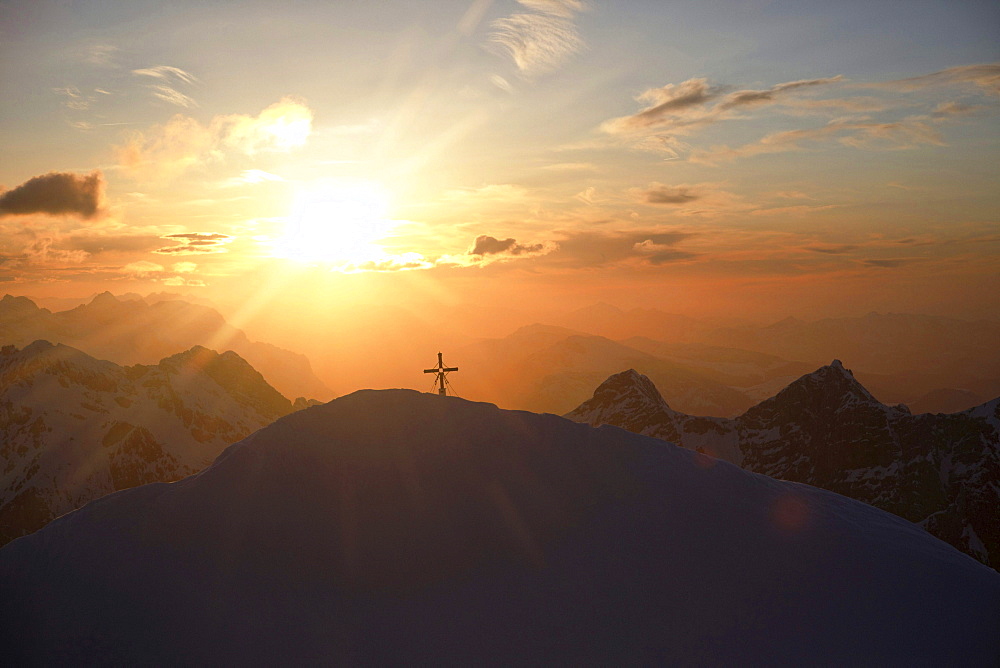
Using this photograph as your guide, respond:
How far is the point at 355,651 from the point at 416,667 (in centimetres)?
162

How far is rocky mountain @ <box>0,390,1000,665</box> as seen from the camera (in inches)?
600

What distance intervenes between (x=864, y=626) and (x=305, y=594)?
50.3 feet

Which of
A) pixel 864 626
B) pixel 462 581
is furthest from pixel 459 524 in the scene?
pixel 864 626

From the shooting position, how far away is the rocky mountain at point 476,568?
600 inches

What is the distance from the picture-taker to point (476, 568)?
16.9m

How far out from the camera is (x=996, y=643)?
51.1ft

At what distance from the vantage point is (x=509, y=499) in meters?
18.8

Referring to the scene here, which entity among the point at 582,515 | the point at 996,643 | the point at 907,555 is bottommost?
the point at 996,643

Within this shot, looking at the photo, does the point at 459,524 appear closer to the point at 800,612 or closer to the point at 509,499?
the point at 509,499

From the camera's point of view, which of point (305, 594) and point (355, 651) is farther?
point (305, 594)

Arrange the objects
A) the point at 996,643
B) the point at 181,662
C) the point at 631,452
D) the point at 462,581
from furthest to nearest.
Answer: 1. the point at 631,452
2. the point at 462,581
3. the point at 996,643
4. the point at 181,662

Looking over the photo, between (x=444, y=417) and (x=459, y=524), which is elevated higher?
(x=444, y=417)

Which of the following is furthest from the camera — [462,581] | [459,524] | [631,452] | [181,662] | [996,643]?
[631,452]

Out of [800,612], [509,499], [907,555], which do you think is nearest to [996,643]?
[907,555]
